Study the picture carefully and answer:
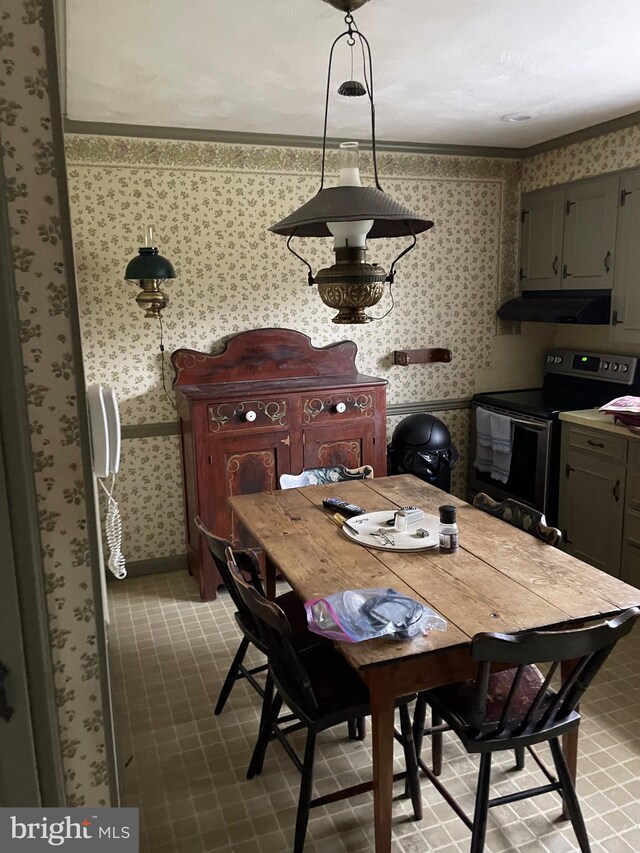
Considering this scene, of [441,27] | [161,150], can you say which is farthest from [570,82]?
[161,150]

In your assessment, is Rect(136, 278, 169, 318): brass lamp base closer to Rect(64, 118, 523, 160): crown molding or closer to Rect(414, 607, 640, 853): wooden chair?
Rect(64, 118, 523, 160): crown molding

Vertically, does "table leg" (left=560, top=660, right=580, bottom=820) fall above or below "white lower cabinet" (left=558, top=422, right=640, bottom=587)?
below

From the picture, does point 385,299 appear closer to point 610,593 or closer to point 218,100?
point 218,100

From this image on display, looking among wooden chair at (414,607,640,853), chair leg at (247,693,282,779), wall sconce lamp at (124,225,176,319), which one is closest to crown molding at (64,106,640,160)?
wall sconce lamp at (124,225,176,319)

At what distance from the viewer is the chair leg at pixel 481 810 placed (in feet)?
5.94

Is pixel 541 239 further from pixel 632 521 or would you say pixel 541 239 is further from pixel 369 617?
pixel 369 617

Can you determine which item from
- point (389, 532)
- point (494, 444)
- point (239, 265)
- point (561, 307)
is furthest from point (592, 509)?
point (239, 265)

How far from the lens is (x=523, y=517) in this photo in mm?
2529

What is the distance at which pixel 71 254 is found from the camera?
1.15 metres

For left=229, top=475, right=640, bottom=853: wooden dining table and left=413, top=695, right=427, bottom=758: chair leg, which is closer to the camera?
left=229, top=475, right=640, bottom=853: wooden dining table

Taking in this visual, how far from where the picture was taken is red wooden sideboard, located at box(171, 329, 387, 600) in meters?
3.63

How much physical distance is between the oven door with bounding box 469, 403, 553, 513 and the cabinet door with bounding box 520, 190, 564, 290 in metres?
0.93

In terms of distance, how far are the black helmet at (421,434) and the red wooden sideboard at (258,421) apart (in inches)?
8.0

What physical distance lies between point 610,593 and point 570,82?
238cm
